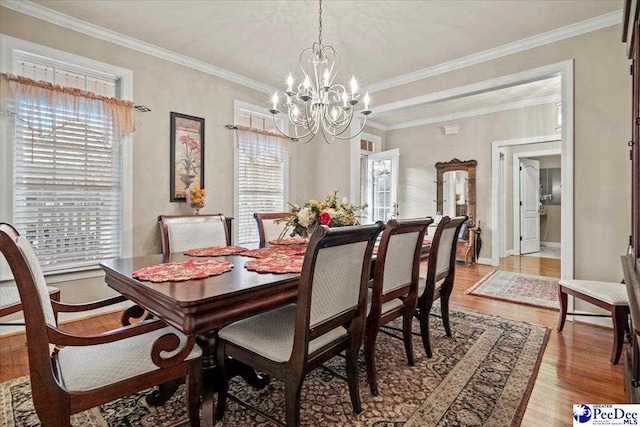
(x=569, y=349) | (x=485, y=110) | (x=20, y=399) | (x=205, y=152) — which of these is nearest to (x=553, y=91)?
(x=485, y=110)

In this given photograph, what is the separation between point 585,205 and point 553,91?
2.93 metres

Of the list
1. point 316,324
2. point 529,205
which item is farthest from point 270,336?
point 529,205

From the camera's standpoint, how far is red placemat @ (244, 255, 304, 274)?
1.69 metres

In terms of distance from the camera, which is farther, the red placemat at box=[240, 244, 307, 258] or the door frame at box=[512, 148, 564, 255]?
the door frame at box=[512, 148, 564, 255]

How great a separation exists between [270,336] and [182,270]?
599 mm

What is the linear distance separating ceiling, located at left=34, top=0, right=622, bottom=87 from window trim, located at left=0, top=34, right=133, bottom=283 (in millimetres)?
374

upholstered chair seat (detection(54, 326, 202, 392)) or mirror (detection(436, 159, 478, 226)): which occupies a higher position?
mirror (detection(436, 159, 478, 226))

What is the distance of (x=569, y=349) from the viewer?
2.46 metres

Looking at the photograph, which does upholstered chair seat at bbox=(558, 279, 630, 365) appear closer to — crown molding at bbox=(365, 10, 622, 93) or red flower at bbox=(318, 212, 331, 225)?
red flower at bbox=(318, 212, 331, 225)

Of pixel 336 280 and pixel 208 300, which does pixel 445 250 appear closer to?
pixel 336 280

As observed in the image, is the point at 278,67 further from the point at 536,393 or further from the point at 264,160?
the point at 536,393

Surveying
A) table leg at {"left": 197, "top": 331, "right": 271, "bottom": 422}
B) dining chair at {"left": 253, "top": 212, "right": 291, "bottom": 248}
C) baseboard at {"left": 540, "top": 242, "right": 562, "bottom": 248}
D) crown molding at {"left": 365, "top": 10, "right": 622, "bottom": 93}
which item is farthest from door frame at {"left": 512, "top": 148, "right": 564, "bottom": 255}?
table leg at {"left": 197, "top": 331, "right": 271, "bottom": 422}

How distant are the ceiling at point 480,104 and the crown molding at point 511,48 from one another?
1.35ft

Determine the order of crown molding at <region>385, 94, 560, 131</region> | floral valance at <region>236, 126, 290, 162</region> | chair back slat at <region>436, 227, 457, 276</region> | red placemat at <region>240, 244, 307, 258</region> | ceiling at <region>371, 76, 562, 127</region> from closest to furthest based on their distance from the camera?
red placemat at <region>240, 244, 307, 258</region>
chair back slat at <region>436, 227, 457, 276</region>
floral valance at <region>236, 126, 290, 162</region>
ceiling at <region>371, 76, 562, 127</region>
crown molding at <region>385, 94, 560, 131</region>
